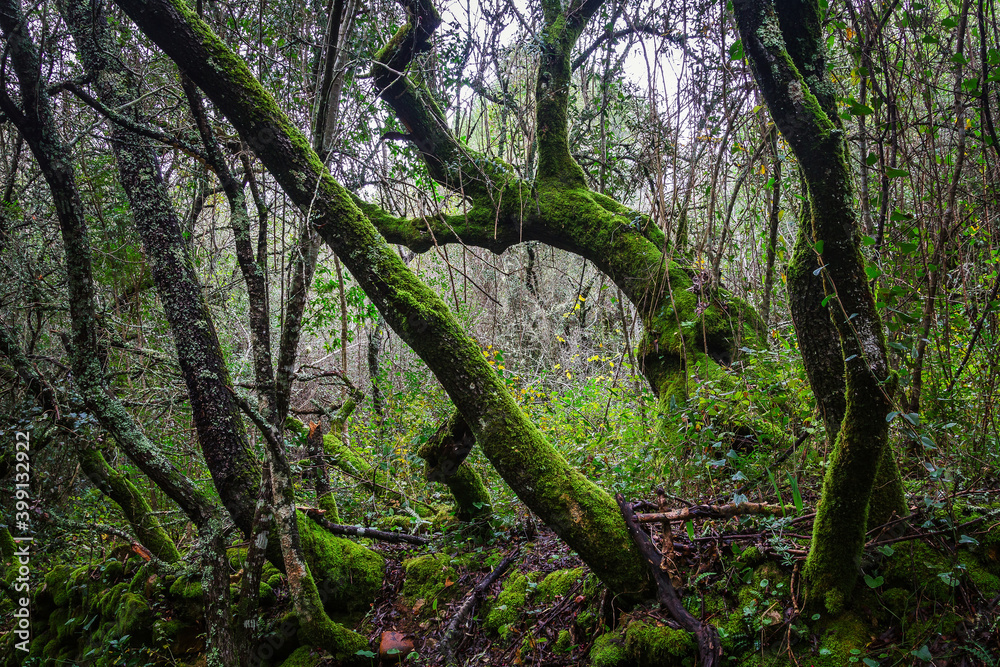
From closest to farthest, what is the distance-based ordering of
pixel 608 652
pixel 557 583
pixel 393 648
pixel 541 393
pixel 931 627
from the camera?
pixel 931 627 < pixel 608 652 < pixel 557 583 < pixel 393 648 < pixel 541 393

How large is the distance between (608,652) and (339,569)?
2.40 metres

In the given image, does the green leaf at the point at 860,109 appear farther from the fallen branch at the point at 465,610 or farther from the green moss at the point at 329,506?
the green moss at the point at 329,506

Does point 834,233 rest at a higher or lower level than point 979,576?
higher

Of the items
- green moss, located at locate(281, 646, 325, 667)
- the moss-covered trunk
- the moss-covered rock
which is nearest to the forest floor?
the moss-covered rock

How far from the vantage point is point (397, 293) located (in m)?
2.83

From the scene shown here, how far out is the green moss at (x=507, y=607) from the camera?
306 centimetres

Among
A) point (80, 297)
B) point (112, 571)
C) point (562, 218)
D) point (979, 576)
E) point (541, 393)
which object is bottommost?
point (112, 571)

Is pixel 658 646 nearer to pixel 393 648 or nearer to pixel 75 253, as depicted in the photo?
pixel 393 648

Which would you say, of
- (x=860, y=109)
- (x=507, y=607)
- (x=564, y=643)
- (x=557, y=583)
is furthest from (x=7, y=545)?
(x=860, y=109)

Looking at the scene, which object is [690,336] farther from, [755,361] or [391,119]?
[391,119]

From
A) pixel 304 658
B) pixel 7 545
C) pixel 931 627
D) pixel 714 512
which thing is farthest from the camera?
pixel 7 545

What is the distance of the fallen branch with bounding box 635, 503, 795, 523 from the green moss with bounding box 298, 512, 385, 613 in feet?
7.94

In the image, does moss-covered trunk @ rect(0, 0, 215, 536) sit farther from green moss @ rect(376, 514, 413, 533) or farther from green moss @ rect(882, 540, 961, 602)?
green moss @ rect(882, 540, 961, 602)

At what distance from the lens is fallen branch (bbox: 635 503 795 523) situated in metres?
2.54
